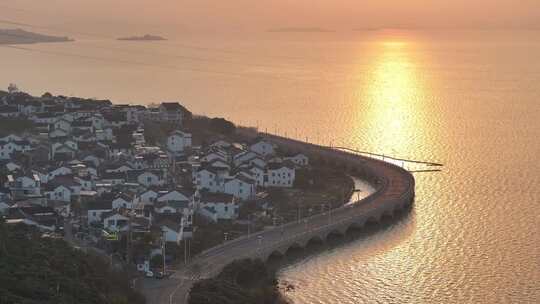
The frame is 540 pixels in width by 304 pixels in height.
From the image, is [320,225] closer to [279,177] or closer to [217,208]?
[217,208]

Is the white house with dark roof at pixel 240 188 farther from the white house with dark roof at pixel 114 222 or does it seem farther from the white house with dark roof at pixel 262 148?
the white house with dark roof at pixel 262 148

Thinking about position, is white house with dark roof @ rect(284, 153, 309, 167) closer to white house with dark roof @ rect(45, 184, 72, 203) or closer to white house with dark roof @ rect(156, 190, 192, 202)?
white house with dark roof @ rect(156, 190, 192, 202)

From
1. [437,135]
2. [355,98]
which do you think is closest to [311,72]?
[355,98]

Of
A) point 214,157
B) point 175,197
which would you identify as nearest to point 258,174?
point 214,157

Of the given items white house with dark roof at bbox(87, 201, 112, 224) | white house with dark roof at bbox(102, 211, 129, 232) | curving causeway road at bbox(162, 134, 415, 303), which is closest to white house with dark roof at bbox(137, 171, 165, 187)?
white house with dark roof at bbox(87, 201, 112, 224)

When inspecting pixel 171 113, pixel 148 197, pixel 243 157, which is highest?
pixel 171 113

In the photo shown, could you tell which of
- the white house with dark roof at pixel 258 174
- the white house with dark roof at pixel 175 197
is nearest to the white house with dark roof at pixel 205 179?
the white house with dark roof at pixel 258 174

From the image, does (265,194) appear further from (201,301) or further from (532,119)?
(532,119)

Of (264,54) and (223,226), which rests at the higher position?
(264,54)
